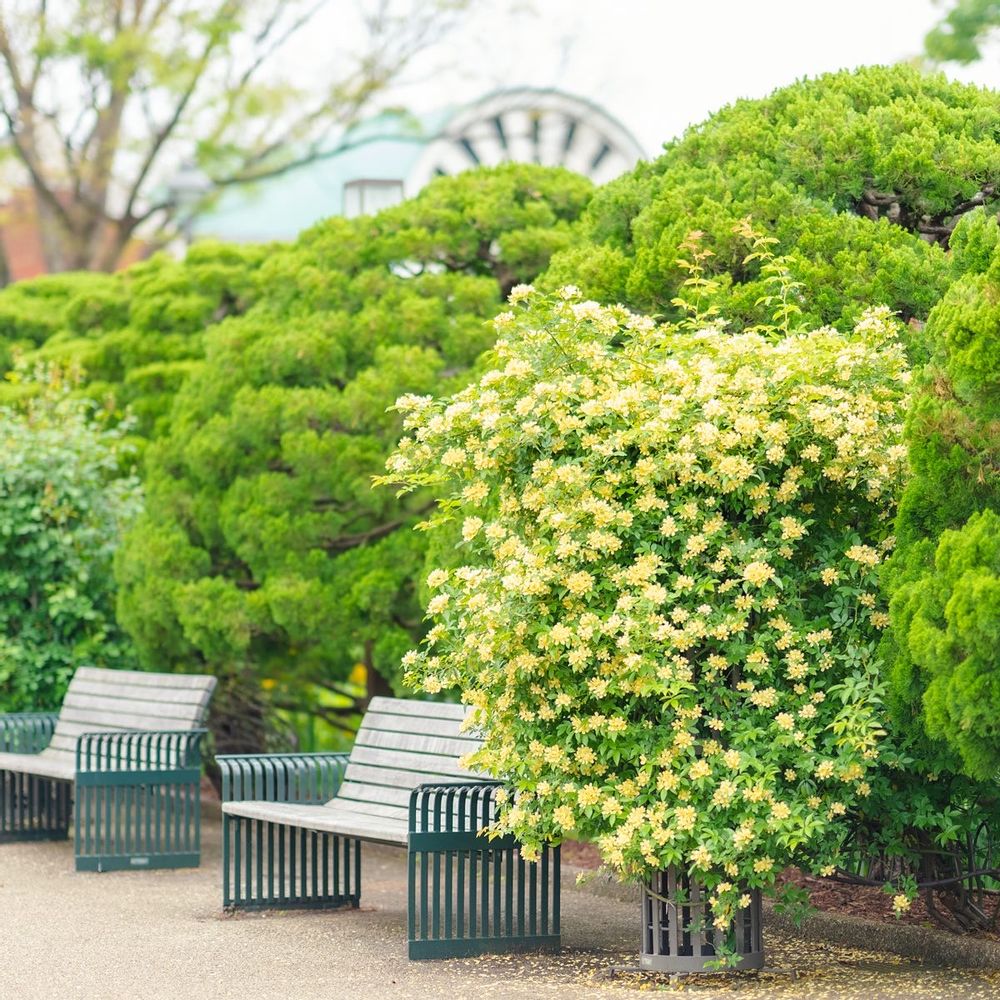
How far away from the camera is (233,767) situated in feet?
24.9

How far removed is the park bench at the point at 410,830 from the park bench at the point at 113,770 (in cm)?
69

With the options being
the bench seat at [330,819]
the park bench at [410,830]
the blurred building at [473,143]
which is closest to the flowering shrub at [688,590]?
the park bench at [410,830]

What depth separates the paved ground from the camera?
5516 mm

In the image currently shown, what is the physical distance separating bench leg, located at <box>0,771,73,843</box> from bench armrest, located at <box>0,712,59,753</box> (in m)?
0.20

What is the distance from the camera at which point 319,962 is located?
6.13m

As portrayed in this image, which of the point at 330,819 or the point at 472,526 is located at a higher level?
the point at 472,526

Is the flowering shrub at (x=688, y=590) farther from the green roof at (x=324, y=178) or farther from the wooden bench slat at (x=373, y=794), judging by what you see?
the green roof at (x=324, y=178)

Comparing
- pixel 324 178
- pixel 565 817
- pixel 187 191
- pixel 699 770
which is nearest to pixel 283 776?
pixel 565 817

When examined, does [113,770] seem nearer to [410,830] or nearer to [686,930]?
[410,830]

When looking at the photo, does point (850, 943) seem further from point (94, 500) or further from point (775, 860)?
point (94, 500)

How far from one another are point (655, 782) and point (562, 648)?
0.53 meters

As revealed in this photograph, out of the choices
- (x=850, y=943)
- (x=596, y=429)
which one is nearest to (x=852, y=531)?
(x=596, y=429)

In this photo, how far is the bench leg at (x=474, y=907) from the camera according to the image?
6.11 meters

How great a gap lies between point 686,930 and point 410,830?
1109mm
